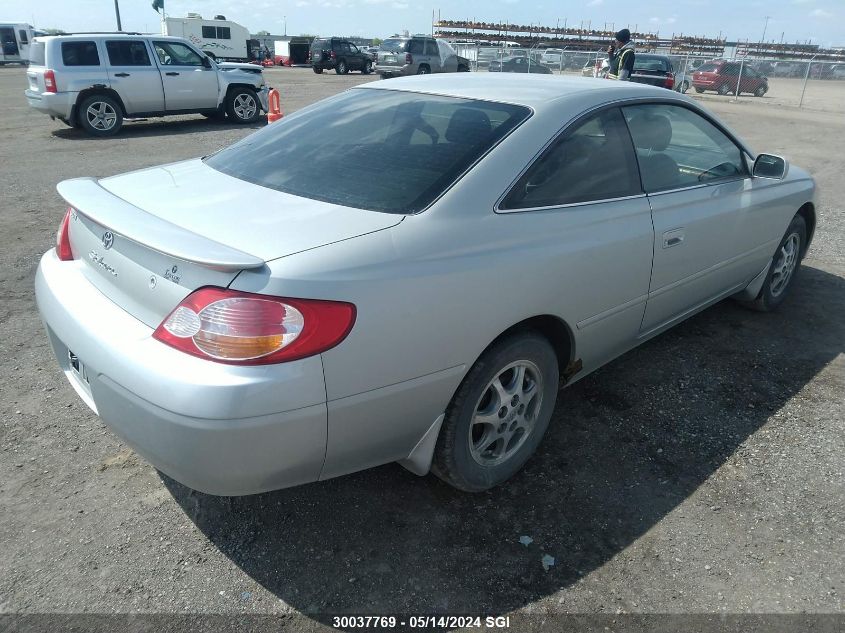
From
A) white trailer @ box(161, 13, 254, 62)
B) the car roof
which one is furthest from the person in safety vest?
white trailer @ box(161, 13, 254, 62)

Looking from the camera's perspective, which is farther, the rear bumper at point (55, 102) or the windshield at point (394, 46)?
the windshield at point (394, 46)

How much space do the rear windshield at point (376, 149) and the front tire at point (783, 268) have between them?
273 cm

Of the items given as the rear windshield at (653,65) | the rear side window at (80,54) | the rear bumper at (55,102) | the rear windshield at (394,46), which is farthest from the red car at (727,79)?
the rear bumper at (55,102)

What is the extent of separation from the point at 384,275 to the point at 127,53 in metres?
12.3

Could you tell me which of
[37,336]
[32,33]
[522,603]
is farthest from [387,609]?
[32,33]

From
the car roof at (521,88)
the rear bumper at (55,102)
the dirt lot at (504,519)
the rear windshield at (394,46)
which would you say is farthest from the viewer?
the rear windshield at (394,46)

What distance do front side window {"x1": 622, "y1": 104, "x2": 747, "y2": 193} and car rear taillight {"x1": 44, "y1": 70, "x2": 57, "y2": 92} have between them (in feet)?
37.6

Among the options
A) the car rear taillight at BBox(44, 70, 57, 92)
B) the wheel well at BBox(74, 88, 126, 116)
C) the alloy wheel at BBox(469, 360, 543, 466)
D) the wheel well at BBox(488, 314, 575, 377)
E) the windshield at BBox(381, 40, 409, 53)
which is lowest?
the alloy wheel at BBox(469, 360, 543, 466)

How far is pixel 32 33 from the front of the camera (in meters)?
37.8

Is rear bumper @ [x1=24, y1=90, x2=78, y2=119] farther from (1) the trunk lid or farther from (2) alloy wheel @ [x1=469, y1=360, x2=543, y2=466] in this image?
(2) alloy wheel @ [x1=469, y1=360, x2=543, y2=466]

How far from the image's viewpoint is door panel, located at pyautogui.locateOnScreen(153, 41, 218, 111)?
1250cm

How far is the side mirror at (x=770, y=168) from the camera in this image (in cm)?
386

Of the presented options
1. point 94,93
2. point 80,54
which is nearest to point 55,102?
point 94,93

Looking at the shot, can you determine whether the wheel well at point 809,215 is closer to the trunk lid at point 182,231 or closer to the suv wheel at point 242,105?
the trunk lid at point 182,231
